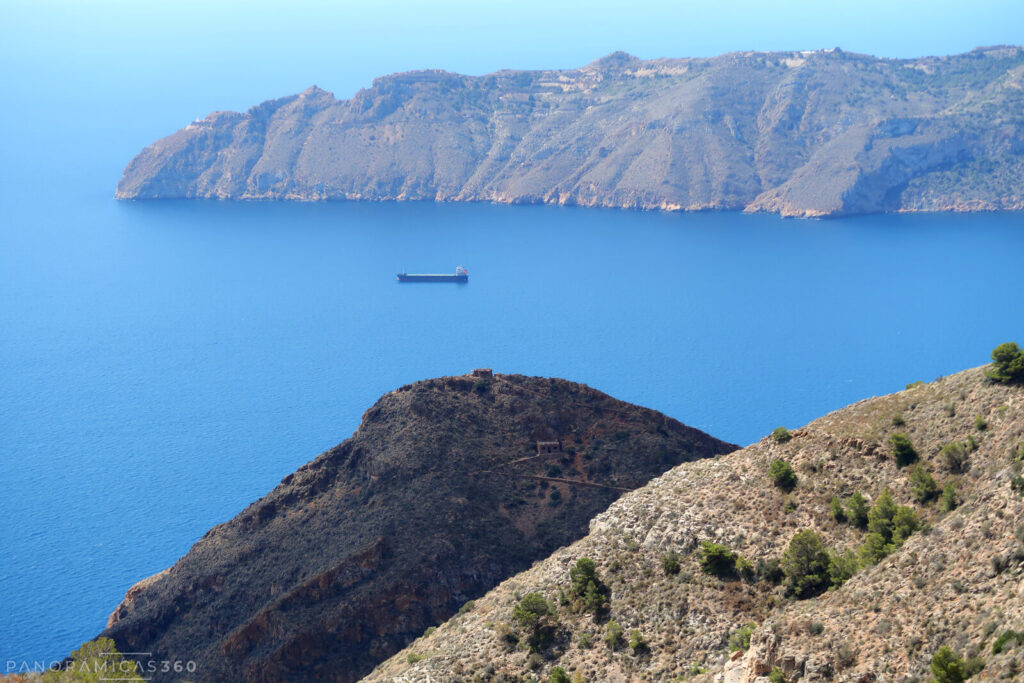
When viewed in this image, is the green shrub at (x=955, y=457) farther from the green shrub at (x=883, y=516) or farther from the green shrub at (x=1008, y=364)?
the green shrub at (x=1008, y=364)

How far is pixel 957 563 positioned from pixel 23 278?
173m

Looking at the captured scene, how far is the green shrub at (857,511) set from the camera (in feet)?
104

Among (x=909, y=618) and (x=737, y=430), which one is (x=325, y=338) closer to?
(x=737, y=430)

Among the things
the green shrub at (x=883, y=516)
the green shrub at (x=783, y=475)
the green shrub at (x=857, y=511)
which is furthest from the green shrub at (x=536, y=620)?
the green shrub at (x=883, y=516)

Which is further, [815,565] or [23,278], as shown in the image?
[23,278]

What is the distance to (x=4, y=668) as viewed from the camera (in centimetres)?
5522

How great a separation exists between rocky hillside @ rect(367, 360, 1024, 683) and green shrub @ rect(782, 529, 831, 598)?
0.05m

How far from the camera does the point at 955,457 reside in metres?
31.3

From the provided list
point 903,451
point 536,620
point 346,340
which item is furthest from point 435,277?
point 903,451

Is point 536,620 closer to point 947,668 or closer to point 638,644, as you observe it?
point 638,644

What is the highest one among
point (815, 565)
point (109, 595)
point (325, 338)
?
point (815, 565)

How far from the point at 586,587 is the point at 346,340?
98.6 meters

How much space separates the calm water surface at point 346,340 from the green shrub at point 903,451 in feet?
165

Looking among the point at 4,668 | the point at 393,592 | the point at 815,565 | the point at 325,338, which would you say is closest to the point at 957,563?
the point at 815,565
